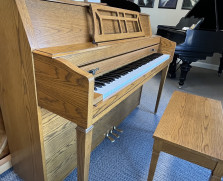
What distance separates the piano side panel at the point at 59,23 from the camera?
702mm

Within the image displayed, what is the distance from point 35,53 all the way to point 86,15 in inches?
16.2

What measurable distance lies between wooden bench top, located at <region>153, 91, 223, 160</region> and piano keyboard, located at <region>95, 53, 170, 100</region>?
311 mm

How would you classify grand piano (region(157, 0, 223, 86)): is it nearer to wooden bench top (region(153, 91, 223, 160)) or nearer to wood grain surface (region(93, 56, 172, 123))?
wooden bench top (region(153, 91, 223, 160))

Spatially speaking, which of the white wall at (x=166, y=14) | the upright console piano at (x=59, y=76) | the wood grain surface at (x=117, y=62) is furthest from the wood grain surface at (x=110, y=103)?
the white wall at (x=166, y=14)

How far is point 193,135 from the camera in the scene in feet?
3.08

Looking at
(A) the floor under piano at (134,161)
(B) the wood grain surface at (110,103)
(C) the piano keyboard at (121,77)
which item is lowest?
(A) the floor under piano at (134,161)

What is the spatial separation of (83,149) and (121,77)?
0.43 metres

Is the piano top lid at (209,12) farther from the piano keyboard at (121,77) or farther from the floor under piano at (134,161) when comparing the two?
the piano keyboard at (121,77)

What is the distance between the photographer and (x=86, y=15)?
3.03ft

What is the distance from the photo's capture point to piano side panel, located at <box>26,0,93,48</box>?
70 centimetres

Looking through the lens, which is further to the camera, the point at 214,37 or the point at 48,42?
the point at 214,37

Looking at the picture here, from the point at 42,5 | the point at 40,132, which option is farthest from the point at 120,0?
the point at 40,132

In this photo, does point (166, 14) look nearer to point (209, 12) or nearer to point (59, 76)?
point (209, 12)

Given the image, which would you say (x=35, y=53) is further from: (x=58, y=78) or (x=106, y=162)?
(x=106, y=162)
